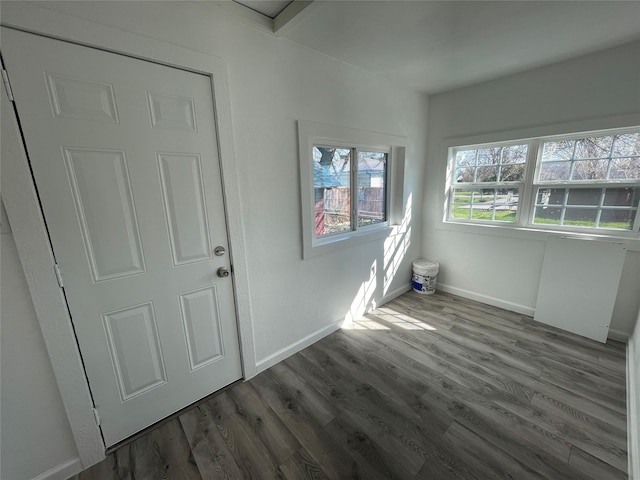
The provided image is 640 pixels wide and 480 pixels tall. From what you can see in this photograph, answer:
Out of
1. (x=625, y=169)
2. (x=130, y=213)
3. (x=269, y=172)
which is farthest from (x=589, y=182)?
(x=130, y=213)

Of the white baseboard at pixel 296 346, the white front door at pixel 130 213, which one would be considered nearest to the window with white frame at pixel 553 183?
the white baseboard at pixel 296 346

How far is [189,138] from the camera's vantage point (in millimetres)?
1478

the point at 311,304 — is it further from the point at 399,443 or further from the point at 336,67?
the point at 336,67

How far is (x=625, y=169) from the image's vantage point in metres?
2.19

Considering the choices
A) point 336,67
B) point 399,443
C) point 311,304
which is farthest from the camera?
point 311,304

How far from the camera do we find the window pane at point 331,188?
228 centimetres

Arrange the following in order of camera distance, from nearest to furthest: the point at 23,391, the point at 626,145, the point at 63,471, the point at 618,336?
the point at 23,391, the point at 63,471, the point at 626,145, the point at 618,336

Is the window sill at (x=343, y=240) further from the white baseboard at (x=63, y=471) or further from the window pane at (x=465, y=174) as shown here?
the white baseboard at (x=63, y=471)

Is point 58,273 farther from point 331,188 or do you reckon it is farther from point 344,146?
point 344,146

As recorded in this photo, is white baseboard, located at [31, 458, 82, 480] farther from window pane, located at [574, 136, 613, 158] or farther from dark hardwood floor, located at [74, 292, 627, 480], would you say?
window pane, located at [574, 136, 613, 158]

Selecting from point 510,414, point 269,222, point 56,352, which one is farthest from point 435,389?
point 56,352

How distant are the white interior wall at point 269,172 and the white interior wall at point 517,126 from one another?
496 mm

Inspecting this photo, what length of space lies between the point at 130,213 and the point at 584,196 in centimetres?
370

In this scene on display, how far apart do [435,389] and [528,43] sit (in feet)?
8.92
